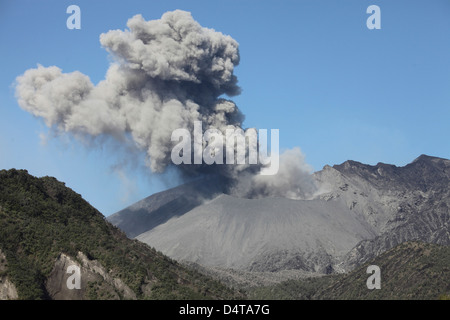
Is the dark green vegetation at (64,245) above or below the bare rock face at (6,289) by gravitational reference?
above

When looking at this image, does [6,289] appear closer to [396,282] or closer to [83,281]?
[83,281]

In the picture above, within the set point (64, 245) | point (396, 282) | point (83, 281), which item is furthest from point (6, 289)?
point (396, 282)

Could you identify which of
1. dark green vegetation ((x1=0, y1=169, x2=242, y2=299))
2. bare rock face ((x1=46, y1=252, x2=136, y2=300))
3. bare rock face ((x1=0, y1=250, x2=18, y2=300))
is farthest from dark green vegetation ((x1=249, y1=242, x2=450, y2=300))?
bare rock face ((x1=0, y1=250, x2=18, y2=300))

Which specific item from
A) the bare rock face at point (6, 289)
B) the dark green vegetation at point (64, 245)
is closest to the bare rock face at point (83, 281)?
the dark green vegetation at point (64, 245)

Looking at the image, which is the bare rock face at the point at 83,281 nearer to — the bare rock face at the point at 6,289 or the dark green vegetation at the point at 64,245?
the dark green vegetation at the point at 64,245

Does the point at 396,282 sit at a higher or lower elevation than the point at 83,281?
higher
